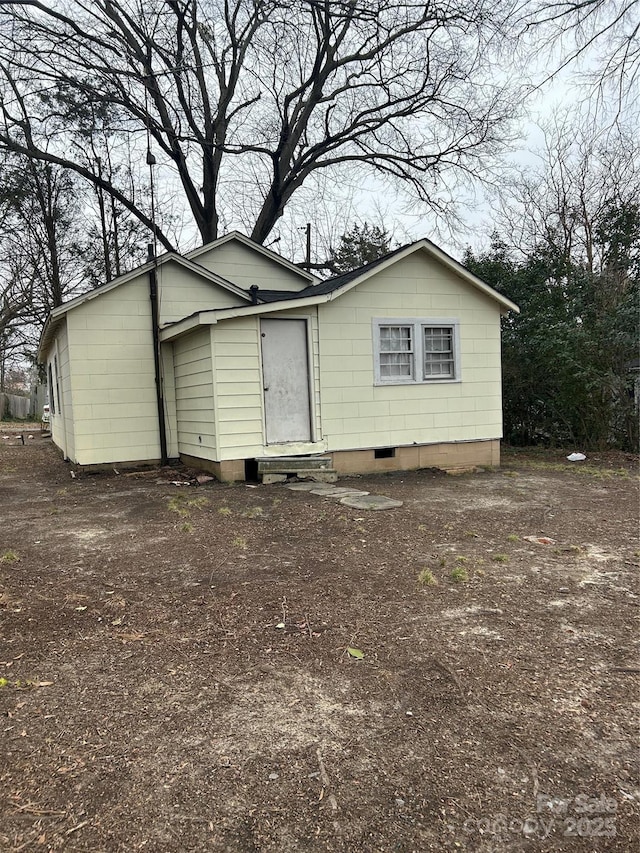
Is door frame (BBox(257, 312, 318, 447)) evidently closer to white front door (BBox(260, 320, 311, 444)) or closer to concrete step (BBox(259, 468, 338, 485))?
white front door (BBox(260, 320, 311, 444))

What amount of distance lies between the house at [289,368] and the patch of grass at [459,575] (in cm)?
493

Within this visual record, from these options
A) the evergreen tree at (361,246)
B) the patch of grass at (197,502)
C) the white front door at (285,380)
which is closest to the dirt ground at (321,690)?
the patch of grass at (197,502)

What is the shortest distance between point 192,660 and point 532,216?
673 inches

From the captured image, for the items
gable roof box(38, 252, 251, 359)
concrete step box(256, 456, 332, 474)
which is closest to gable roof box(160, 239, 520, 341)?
gable roof box(38, 252, 251, 359)

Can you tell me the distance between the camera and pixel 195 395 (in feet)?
31.0

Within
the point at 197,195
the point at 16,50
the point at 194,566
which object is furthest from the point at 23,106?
the point at 194,566

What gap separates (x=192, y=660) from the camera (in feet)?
9.56

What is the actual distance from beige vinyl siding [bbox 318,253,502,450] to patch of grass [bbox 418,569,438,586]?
509 centimetres

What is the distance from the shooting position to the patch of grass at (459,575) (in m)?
4.05

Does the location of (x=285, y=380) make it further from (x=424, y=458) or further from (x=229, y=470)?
(x=424, y=458)

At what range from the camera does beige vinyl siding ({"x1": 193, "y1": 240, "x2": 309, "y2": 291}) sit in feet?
43.8

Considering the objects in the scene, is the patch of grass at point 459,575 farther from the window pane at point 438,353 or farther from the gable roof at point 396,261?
the window pane at point 438,353

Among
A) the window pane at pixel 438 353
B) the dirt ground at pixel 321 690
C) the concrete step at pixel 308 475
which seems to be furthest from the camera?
the window pane at pixel 438 353

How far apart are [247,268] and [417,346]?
18.9ft
